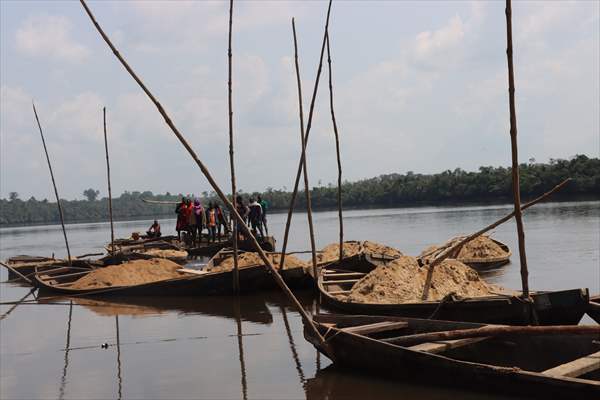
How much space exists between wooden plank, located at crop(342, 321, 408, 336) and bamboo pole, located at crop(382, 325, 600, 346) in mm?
325

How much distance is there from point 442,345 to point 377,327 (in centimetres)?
75

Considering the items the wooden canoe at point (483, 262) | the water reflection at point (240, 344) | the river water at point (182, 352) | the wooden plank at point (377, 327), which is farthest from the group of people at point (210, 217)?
the wooden plank at point (377, 327)

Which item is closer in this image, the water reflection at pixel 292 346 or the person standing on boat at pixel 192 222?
the water reflection at pixel 292 346

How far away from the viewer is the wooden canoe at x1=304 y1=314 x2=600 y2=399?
461 centimetres

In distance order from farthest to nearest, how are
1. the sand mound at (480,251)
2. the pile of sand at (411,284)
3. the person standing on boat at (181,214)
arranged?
the person standing on boat at (181,214) → the sand mound at (480,251) → the pile of sand at (411,284)

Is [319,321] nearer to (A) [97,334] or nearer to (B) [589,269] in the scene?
(A) [97,334]

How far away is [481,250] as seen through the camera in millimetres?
14352

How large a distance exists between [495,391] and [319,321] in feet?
6.72

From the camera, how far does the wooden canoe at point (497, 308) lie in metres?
5.88

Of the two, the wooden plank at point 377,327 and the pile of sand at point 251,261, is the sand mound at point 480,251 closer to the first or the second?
the pile of sand at point 251,261

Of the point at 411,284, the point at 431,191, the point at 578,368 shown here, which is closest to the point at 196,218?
the point at 411,284

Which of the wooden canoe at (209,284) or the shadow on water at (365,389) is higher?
the wooden canoe at (209,284)

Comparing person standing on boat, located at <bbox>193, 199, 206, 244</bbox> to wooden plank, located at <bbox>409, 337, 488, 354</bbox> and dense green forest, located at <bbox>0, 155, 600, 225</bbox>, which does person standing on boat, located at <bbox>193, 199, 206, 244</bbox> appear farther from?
wooden plank, located at <bbox>409, 337, 488, 354</bbox>

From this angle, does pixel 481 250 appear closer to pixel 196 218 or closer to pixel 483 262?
pixel 483 262
